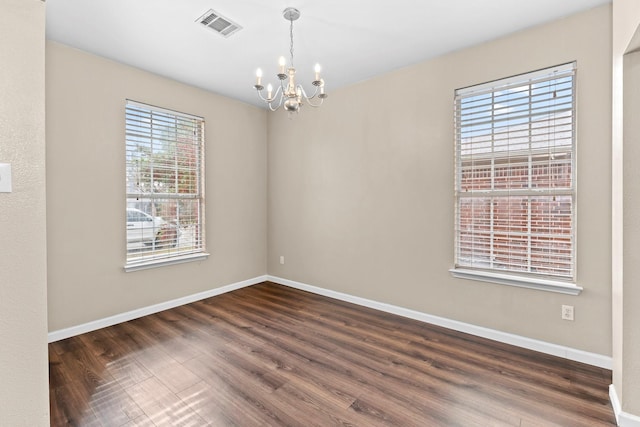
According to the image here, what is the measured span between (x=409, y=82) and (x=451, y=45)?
0.53 metres

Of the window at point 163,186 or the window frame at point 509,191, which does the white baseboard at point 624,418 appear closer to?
the window frame at point 509,191

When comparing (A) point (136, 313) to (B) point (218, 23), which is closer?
(B) point (218, 23)

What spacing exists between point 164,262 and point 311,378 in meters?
2.32

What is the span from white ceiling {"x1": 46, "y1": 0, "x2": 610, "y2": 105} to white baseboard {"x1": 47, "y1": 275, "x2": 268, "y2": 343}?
263 cm

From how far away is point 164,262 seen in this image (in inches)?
138

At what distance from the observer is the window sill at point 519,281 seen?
2.39 metres

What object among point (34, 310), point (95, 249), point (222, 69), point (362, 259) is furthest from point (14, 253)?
point (362, 259)

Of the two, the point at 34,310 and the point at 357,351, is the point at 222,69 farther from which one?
the point at 357,351

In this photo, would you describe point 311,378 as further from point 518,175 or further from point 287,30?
point 287,30

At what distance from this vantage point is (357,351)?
2.57 metres

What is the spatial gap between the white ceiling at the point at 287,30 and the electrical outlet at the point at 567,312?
7.69 ft

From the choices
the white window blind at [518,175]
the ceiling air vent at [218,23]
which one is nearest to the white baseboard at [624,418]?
the white window blind at [518,175]

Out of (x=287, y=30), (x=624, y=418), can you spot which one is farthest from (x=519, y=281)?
(x=287, y=30)

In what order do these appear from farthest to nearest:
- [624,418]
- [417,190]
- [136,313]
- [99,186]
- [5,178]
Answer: [136,313]
[417,190]
[99,186]
[624,418]
[5,178]
